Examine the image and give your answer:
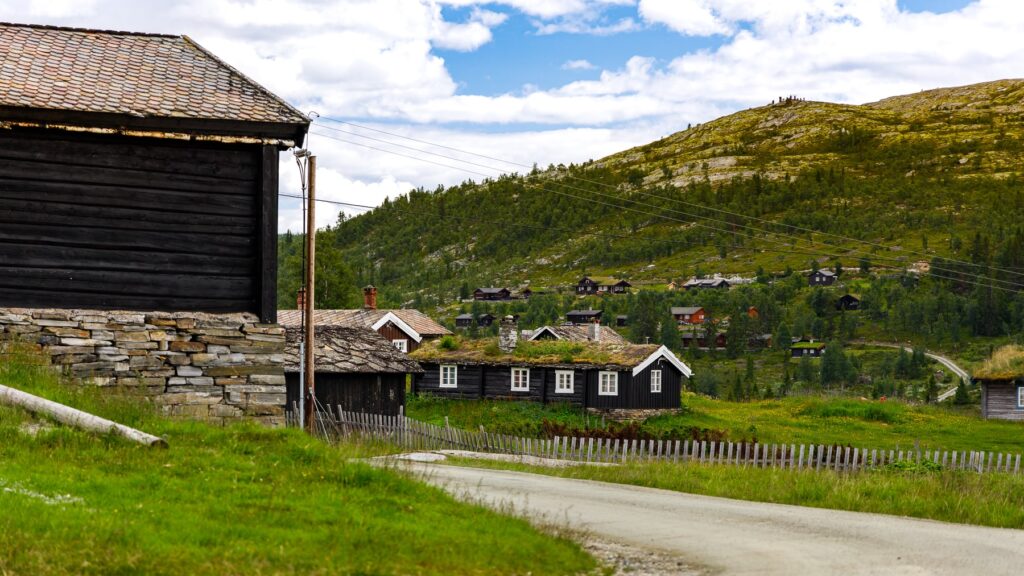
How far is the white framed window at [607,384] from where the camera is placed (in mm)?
50969

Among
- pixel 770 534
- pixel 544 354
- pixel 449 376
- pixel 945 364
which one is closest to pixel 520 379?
pixel 544 354

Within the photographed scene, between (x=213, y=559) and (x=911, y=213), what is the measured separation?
190 metres

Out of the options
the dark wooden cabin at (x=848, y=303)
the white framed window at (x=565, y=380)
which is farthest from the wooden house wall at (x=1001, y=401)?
the dark wooden cabin at (x=848, y=303)

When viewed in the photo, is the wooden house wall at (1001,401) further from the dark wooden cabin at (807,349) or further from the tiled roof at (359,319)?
the dark wooden cabin at (807,349)

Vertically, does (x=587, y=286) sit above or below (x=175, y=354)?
above

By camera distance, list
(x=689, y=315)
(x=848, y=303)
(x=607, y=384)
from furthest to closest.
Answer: (x=689, y=315)
(x=848, y=303)
(x=607, y=384)

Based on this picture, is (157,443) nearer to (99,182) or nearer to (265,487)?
(265,487)

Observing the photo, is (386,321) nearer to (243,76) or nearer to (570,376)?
(570,376)

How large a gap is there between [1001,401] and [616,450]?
Result: 35.6 m

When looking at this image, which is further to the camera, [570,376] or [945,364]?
[945,364]

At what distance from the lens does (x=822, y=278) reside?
514 feet

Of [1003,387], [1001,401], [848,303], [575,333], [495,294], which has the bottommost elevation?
[1001,401]

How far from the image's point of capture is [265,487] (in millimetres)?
10680

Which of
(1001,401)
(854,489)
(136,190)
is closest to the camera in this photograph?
(854,489)
